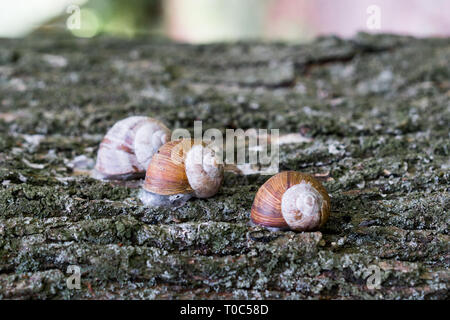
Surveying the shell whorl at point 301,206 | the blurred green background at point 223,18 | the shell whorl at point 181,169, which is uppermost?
the blurred green background at point 223,18

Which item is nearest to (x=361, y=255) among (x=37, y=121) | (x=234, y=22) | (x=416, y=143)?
(x=416, y=143)

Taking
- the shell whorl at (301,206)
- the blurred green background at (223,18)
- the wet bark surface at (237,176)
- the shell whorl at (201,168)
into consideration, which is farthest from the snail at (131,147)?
the blurred green background at (223,18)

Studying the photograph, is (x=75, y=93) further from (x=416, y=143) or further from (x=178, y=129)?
(x=416, y=143)

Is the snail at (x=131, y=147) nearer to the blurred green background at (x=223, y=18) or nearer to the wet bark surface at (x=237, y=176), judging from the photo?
the wet bark surface at (x=237, y=176)

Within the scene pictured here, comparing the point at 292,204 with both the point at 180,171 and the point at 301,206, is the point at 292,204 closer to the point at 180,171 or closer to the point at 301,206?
the point at 301,206

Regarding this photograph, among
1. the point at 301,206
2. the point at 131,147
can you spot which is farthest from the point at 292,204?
the point at 131,147
